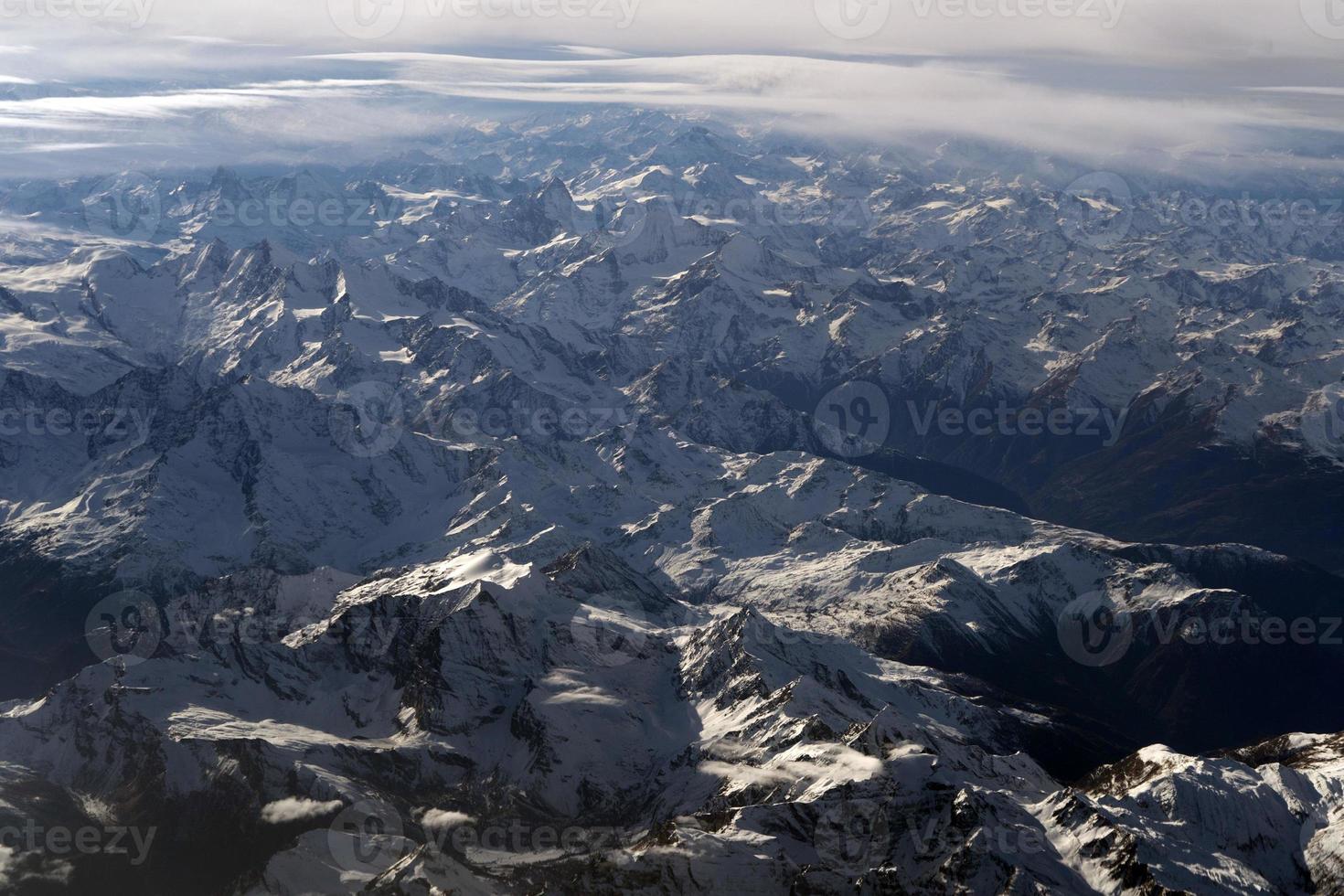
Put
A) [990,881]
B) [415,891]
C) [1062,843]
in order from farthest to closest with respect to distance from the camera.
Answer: [415,891], [1062,843], [990,881]

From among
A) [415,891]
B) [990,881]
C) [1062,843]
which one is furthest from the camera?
[415,891]

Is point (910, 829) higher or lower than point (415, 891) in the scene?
higher

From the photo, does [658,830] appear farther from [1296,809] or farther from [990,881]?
[1296,809]

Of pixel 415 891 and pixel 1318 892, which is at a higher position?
pixel 1318 892

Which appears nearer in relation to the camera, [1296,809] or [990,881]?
[990,881]

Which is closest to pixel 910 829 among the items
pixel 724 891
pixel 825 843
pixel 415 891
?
pixel 825 843

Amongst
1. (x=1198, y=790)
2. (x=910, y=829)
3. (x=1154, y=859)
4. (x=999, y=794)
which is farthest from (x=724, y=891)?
(x=1198, y=790)

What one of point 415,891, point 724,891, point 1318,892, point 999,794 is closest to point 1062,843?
point 999,794

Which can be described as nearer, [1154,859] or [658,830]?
[1154,859]

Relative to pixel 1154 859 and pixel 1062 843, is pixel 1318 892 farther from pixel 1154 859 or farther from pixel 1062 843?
pixel 1062 843
